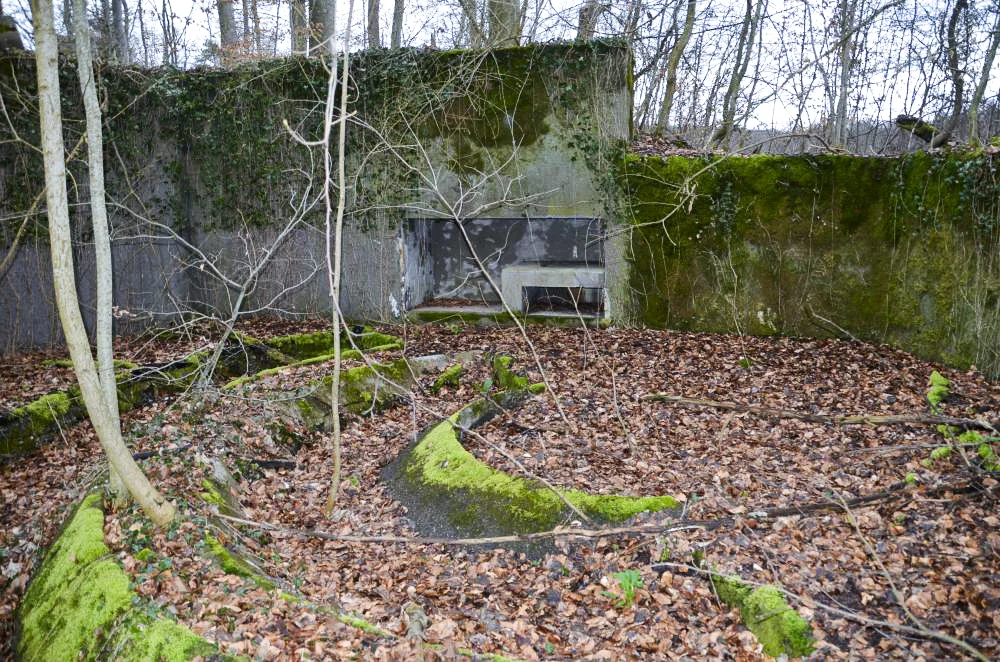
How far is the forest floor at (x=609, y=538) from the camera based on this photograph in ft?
12.9

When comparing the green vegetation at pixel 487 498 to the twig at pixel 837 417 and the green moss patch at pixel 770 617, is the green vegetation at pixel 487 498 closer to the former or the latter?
the green moss patch at pixel 770 617

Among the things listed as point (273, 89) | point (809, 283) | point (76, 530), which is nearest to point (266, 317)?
point (273, 89)

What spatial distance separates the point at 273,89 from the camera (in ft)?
38.0

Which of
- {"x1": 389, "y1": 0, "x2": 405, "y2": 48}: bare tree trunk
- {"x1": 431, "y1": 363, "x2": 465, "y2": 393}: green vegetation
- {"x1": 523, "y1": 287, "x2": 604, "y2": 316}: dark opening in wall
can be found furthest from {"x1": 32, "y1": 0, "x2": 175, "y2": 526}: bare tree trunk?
{"x1": 389, "y1": 0, "x2": 405, "y2": 48}: bare tree trunk

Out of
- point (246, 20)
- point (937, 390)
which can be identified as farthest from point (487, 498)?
point (246, 20)

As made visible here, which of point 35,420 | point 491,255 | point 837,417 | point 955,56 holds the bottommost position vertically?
point 35,420

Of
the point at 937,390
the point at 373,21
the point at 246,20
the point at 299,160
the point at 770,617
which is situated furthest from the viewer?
the point at 246,20

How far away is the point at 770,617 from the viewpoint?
3906 millimetres

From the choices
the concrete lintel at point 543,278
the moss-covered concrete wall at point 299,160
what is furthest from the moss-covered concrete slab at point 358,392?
the moss-covered concrete wall at point 299,160

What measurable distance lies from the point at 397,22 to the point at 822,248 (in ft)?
43.6

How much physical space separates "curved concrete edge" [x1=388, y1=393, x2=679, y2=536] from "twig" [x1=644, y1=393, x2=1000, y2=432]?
2287 mm

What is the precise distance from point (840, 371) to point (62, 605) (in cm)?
797

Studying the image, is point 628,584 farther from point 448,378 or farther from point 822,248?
point 822,248

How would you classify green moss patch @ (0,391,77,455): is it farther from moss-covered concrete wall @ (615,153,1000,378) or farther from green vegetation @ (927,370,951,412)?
green vegetation @ (927,370,951,412)
